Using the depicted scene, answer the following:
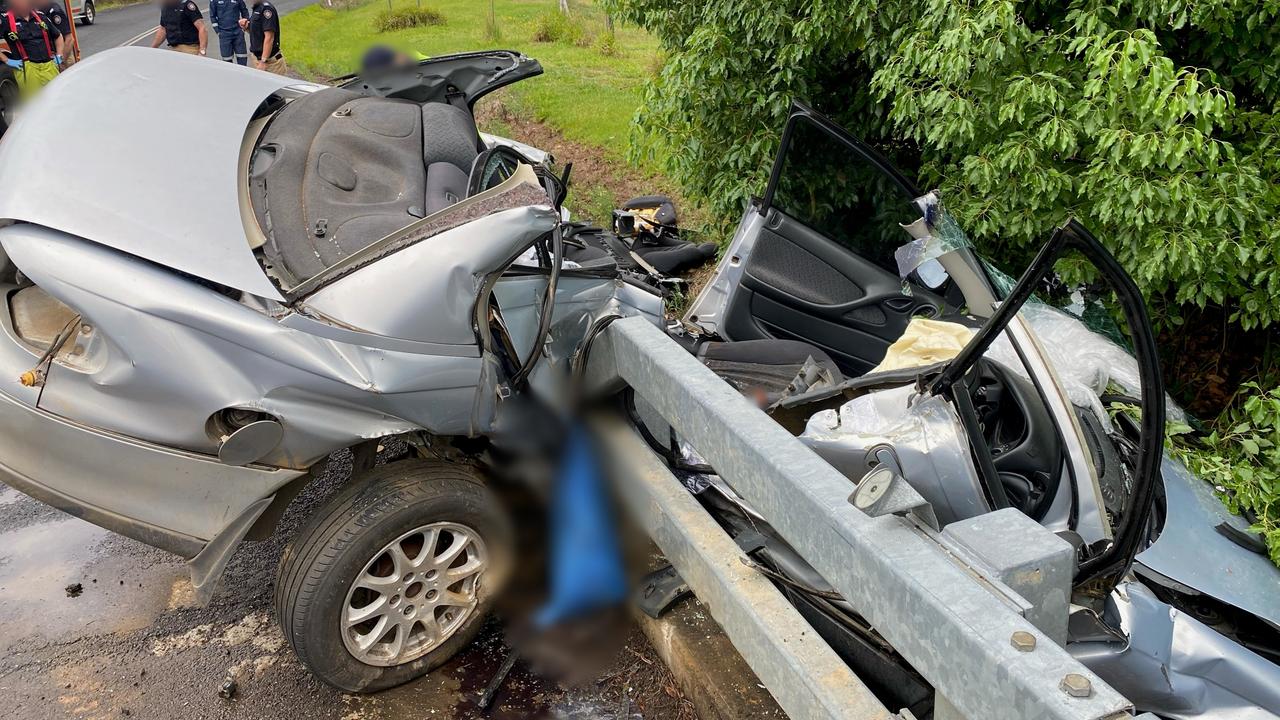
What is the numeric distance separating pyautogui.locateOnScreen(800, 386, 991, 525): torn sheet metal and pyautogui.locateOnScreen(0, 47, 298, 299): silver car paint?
69.5 inches

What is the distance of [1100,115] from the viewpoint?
358 cm

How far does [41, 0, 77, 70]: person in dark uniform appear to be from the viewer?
10235mm

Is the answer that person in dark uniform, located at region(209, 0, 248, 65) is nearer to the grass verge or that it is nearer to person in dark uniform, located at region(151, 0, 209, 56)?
person in dark uniform, located at region(151, 0, 209, 56)

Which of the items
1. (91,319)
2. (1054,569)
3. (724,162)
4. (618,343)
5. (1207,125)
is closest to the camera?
(1054,569)

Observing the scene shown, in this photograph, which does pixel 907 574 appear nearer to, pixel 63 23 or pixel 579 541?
pixel 579 541

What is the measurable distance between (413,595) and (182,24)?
447 inches

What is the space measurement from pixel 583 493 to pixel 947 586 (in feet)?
5.16

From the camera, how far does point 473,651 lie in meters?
3.20

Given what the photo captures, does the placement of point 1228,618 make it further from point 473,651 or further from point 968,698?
point 473,651

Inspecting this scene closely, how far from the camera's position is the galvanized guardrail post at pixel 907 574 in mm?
1581

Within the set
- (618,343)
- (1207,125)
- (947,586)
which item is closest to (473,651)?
(618,343)

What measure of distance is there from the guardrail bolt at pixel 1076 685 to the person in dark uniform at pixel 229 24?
13.4 metres

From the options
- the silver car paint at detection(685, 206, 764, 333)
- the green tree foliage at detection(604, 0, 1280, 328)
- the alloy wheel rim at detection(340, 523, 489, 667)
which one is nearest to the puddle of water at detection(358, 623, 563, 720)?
the alloy wheel rim at detection(340, 523, 489, 667)

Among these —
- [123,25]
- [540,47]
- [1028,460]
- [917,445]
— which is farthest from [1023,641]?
[123,25]
